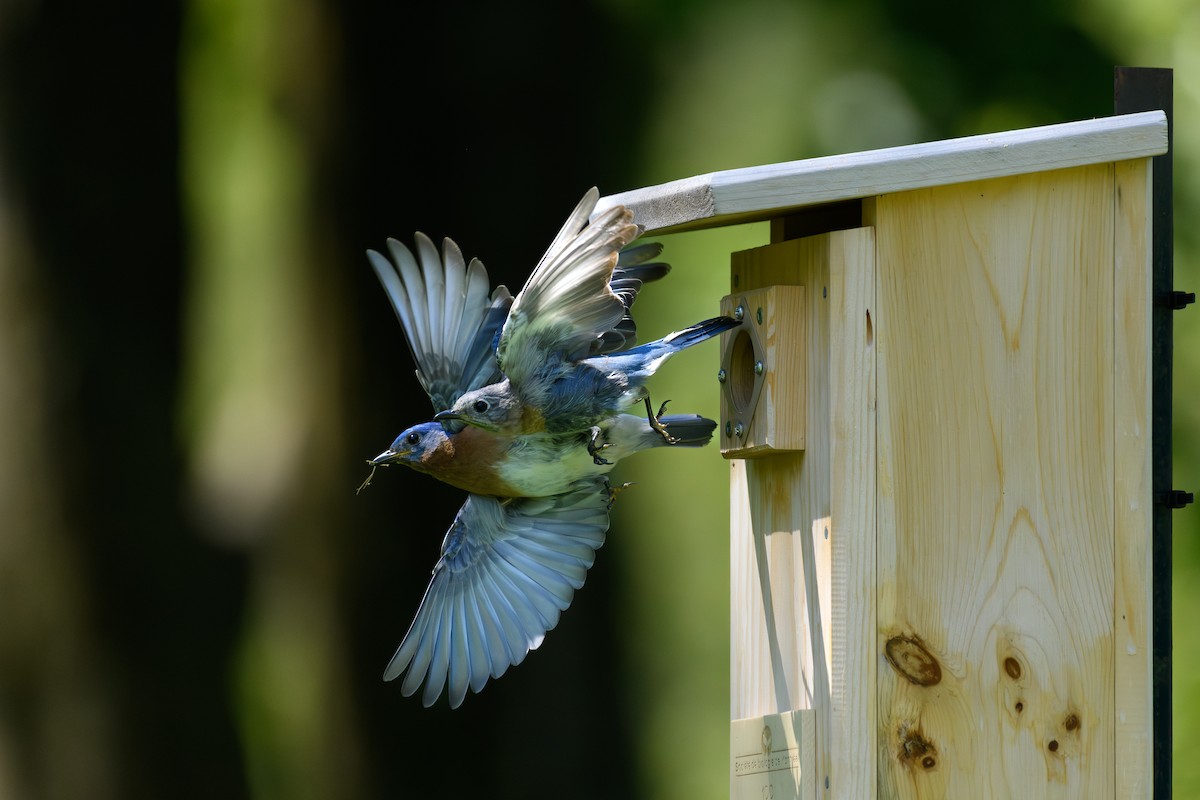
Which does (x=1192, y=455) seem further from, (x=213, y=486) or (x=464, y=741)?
(x=213, y=486)

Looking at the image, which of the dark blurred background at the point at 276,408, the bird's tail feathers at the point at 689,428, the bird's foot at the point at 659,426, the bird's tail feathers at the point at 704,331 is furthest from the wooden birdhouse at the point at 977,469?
the dark blurred background at the point at 276,408

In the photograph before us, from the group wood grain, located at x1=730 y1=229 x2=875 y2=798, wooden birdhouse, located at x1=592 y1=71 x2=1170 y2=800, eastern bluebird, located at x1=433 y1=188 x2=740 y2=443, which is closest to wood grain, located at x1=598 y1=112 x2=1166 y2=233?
wooden birdhouse, located at x1=592 y1=71 x2=1170 y2=800

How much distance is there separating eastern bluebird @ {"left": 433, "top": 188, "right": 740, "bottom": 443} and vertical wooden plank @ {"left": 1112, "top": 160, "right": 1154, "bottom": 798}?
0.77 m

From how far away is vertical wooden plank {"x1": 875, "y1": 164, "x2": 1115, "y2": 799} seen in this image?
2688mm

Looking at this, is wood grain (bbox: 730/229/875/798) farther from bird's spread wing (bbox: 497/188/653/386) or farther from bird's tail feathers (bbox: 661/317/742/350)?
bird's spread wing (bbox: 497/188/653/386)

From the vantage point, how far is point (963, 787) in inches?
106

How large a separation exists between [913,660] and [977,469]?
14.6 inches

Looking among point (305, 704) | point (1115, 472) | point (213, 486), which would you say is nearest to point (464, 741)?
point (305, 704)

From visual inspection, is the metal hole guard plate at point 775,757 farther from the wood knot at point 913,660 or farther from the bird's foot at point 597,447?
the bird's foot at point 597,447

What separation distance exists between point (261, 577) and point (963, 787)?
3084 millimetres

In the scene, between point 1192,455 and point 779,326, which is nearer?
point 779,326

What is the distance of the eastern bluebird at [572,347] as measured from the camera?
2881 millimetres

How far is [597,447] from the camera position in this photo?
3648 mm

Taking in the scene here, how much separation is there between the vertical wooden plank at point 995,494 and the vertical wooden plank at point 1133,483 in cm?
2
